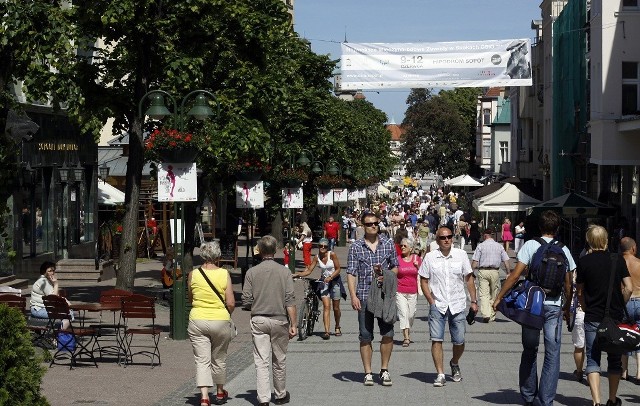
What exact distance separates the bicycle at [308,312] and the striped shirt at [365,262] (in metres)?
5.08

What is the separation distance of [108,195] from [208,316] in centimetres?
3041

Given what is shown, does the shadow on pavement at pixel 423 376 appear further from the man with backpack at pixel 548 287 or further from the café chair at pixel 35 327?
the café chair at pixel 35 327

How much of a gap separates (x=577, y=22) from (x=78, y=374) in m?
33.6

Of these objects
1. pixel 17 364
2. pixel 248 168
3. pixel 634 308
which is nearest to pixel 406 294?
pixel 634 308

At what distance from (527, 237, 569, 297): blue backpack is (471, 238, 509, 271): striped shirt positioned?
1049 centimetres

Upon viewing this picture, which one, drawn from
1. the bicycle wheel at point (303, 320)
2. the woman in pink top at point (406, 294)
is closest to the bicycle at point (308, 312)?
the bicycle wheel at point (303, 320)

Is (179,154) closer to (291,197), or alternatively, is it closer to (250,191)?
(250,191)

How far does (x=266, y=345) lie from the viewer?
12.0 m

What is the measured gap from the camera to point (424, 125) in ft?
407

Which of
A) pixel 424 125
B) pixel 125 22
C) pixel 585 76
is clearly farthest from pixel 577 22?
pixel 424 125

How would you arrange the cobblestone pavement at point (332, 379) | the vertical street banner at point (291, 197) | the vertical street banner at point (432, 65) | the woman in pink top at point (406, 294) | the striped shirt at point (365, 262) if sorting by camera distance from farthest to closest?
the vertical street banner at point (291, 197) < the vertical street banner at point (432, 65) < the woman in pink top at point (406, 294) < the striped shirt at point (365, 262) < the cobblestone pavement at point (332, 379)

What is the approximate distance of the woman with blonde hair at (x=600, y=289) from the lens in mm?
11484

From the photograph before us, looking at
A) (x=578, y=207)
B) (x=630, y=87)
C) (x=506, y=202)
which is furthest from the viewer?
(x=506, y=202)

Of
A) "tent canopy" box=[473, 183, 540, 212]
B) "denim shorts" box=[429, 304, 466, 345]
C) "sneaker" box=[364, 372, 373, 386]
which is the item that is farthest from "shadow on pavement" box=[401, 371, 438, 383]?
"tent canopy" box=[473, 183, 540, 212]
